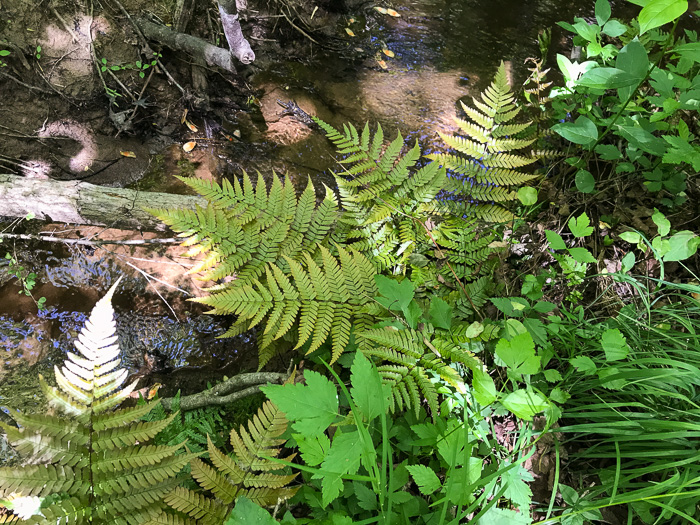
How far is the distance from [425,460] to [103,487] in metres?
1.29

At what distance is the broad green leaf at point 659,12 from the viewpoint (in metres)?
1.33

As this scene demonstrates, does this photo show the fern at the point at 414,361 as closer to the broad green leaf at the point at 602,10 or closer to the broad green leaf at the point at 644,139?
the broad green leaf at the point at 644,139

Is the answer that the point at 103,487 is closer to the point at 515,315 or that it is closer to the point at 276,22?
the point at 515,315

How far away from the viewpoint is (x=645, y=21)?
1401mm

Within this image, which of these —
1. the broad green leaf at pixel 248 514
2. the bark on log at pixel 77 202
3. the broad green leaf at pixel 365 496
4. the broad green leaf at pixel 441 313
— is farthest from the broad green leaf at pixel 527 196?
the bark on log at pixel 77 202

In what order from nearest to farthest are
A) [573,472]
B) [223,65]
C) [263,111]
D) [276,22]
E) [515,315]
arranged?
[573,472] → [515,315] → [223,65] → [263,111] → [276,22]

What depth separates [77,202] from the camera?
8.71 feet

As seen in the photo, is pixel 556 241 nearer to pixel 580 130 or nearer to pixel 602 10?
pixel 580 130

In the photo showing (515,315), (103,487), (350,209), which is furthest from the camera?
(350,209)

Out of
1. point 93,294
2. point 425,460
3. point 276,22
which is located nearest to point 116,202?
point 93,294

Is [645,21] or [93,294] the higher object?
[645,21]

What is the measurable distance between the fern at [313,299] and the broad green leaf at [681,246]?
1.43m

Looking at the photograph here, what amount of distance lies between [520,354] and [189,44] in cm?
397

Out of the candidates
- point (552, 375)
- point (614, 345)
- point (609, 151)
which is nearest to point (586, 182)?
point (609, 151)
